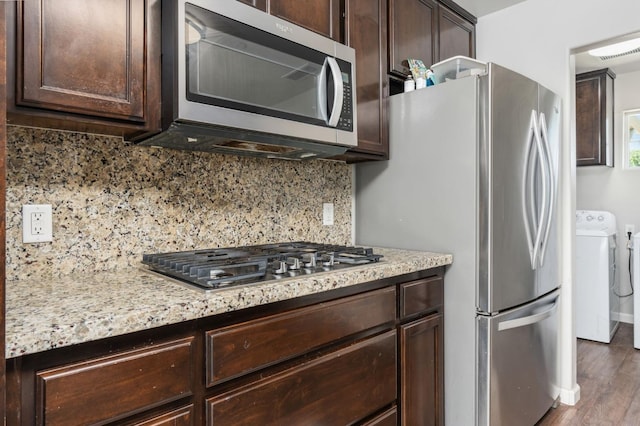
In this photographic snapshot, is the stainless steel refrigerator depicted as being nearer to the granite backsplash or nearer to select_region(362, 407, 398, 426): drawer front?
select_region(362, 407, 398, 426): drawer front

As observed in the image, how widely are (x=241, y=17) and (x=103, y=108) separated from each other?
0.56m

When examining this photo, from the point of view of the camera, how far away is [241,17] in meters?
1.37

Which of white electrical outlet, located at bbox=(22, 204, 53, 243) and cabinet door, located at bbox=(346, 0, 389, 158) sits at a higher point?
cabinet door, located at bbox=(346, 0, 389, 158)

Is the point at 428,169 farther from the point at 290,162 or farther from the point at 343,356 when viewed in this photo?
the point at 343,356

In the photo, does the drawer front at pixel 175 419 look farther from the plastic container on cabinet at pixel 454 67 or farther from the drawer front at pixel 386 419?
the plastic container on cabinet at pixel 454 67

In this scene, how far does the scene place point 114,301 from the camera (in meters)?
0.99

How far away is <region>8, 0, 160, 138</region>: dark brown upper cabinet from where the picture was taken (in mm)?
1028

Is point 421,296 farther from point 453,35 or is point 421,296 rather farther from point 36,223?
point 453,35

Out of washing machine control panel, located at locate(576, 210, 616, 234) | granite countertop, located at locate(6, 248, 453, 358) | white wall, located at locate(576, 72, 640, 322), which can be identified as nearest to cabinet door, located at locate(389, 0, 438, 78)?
granite countertop, located at locate(6, 248, 453, 358)

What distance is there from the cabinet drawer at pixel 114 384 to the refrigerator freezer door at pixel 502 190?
1324mm

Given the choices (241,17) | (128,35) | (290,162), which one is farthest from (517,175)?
(128,35)

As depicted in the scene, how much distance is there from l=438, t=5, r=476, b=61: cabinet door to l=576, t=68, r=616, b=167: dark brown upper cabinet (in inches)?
74.2

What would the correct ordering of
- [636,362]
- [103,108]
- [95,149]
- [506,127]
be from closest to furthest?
[103,108], [95,149], [506,127], [636,362]

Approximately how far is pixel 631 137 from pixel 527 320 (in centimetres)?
340
